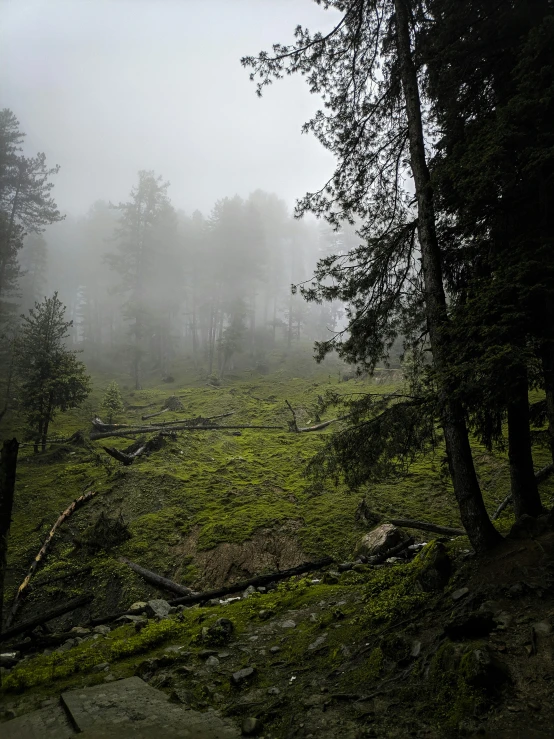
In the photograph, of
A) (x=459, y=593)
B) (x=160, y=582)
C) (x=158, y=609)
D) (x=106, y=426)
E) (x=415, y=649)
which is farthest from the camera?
(x=106, y=426)

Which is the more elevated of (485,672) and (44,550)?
(485,672)

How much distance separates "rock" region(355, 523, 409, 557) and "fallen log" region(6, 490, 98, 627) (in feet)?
23.4

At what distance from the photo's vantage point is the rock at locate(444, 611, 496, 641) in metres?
3.88

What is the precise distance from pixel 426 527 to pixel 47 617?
315 inches

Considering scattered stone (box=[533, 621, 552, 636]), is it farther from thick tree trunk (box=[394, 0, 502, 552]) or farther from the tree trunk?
the tree trunk


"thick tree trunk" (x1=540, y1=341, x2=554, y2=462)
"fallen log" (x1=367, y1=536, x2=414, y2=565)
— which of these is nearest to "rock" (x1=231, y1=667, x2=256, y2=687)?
"fallen log" (x1=367, y1=536, x2=414, y2=565)

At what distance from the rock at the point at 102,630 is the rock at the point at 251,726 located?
3.79 m

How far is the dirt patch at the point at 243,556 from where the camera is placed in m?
8.53

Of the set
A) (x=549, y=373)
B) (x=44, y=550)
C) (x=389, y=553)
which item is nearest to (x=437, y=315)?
(x=549, y=373)

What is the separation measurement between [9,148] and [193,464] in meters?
38.3

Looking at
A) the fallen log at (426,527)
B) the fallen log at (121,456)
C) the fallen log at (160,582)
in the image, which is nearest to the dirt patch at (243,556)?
the fallen log at (160,582)

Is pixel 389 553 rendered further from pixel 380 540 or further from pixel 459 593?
pixel 459 593

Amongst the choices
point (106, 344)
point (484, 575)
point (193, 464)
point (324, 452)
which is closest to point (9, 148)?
point (106, 344)

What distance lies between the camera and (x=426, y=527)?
882cm
